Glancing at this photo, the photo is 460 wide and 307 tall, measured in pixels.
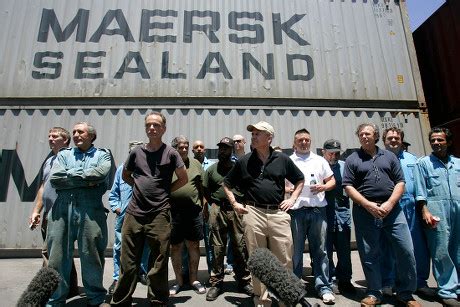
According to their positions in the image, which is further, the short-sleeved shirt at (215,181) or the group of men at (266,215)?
the short-sleeved shirt at (215,181)

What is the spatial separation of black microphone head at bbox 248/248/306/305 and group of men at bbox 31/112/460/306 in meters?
1.20

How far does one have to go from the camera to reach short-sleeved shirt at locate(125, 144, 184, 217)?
2.87 metres

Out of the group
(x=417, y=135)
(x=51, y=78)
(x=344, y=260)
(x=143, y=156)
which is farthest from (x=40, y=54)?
(x=417, y=135)

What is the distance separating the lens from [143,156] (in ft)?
9.78

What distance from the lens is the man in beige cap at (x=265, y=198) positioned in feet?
9.43

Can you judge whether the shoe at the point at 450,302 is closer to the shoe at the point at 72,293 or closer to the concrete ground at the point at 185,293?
the concrete ground at the point at 185,293

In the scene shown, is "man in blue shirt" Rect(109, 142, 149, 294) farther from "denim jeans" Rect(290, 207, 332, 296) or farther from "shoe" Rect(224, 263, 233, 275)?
"denim jeans" Rect(290, 207, 332, 296)

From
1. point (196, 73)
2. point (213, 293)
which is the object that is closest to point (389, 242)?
point (213, 293)

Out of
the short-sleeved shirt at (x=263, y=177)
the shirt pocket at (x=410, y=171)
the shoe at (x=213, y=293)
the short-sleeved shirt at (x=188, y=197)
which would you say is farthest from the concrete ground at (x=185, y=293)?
the shirt pocket at (x=410, y=171)

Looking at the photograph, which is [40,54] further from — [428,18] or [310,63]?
[428,18]

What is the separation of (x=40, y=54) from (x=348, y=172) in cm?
576

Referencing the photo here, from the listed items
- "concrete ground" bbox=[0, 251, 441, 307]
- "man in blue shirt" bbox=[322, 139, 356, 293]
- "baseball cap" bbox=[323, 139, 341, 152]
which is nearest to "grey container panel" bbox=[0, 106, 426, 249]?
"concrete ground" bbox=[0, 251, 441, 307]

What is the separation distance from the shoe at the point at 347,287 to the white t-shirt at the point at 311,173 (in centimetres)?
97

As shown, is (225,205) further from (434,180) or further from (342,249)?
(434,180)
